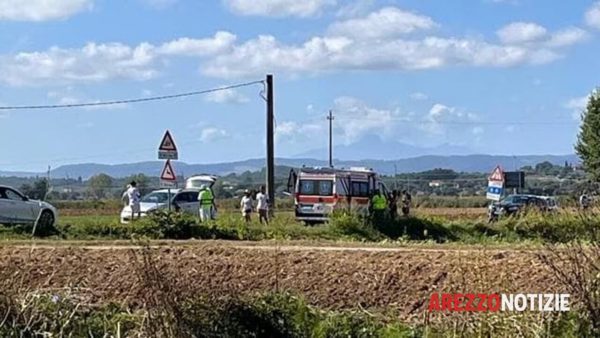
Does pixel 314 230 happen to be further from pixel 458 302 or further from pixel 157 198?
pixel 458 302


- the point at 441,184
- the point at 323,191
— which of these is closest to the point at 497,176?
the point at 323,191

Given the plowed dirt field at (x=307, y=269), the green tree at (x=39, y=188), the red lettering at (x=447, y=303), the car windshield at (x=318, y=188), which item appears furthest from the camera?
the green tree at (x=39, y=188)

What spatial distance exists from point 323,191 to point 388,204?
3987mm

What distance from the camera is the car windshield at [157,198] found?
41812mm

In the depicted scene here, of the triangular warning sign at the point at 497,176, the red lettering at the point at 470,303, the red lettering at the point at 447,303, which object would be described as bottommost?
the red lettering at the point at 447,303

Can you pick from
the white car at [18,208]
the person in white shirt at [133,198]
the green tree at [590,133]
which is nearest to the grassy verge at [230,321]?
the white car at [18,208]

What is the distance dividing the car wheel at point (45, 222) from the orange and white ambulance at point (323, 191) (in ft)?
35.2

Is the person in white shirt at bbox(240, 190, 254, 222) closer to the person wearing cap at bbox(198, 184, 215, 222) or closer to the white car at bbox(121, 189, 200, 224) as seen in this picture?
the person wearing cap at bbox(198, 184, 215, 222)

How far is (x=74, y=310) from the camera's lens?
440 inches

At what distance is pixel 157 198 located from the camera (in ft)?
139

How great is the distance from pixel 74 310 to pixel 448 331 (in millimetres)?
3798

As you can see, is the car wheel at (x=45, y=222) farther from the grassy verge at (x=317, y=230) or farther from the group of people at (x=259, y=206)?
the group of people at (x=259, y=206)

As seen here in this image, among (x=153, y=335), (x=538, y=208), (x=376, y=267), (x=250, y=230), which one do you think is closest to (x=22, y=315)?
(x=153, y=335)

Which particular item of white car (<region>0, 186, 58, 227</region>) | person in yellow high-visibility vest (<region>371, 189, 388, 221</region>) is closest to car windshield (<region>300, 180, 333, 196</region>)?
person in yellow high-visibility vest (<region>371, 189, 388, 221</region>)
